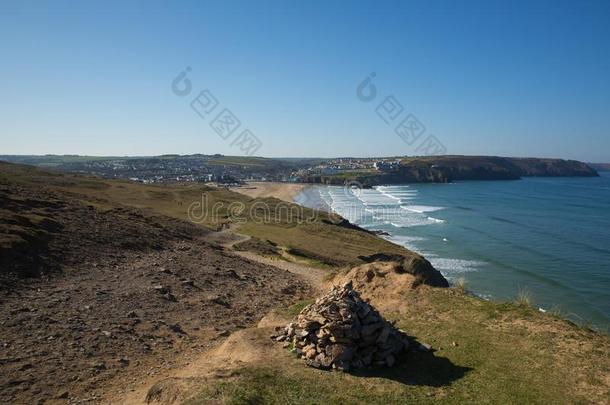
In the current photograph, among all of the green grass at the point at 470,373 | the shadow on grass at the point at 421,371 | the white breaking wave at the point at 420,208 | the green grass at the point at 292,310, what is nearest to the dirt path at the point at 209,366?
the green grass at the point at 292,310

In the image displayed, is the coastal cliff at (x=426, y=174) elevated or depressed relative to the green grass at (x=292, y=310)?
Answer: elevated

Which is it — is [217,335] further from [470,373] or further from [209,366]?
[470,373]

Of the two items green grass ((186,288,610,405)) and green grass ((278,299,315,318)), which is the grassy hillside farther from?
green grass ((186,288,610,405))

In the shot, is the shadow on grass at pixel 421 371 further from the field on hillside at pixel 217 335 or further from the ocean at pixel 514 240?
the ocean at pixel 514 240

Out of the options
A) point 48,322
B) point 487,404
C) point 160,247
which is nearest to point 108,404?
point 48,322

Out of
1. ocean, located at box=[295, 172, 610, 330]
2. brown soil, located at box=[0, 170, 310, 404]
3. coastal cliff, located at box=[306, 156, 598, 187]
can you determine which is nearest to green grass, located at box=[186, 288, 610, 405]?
brown soil, located at box=[0, 170, 310, 404]

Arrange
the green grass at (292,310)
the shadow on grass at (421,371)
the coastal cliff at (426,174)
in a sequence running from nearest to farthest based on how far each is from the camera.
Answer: the shadow on grass at (421,371) → the green grass at (292,310) → the coastal cliff at (426,174)
